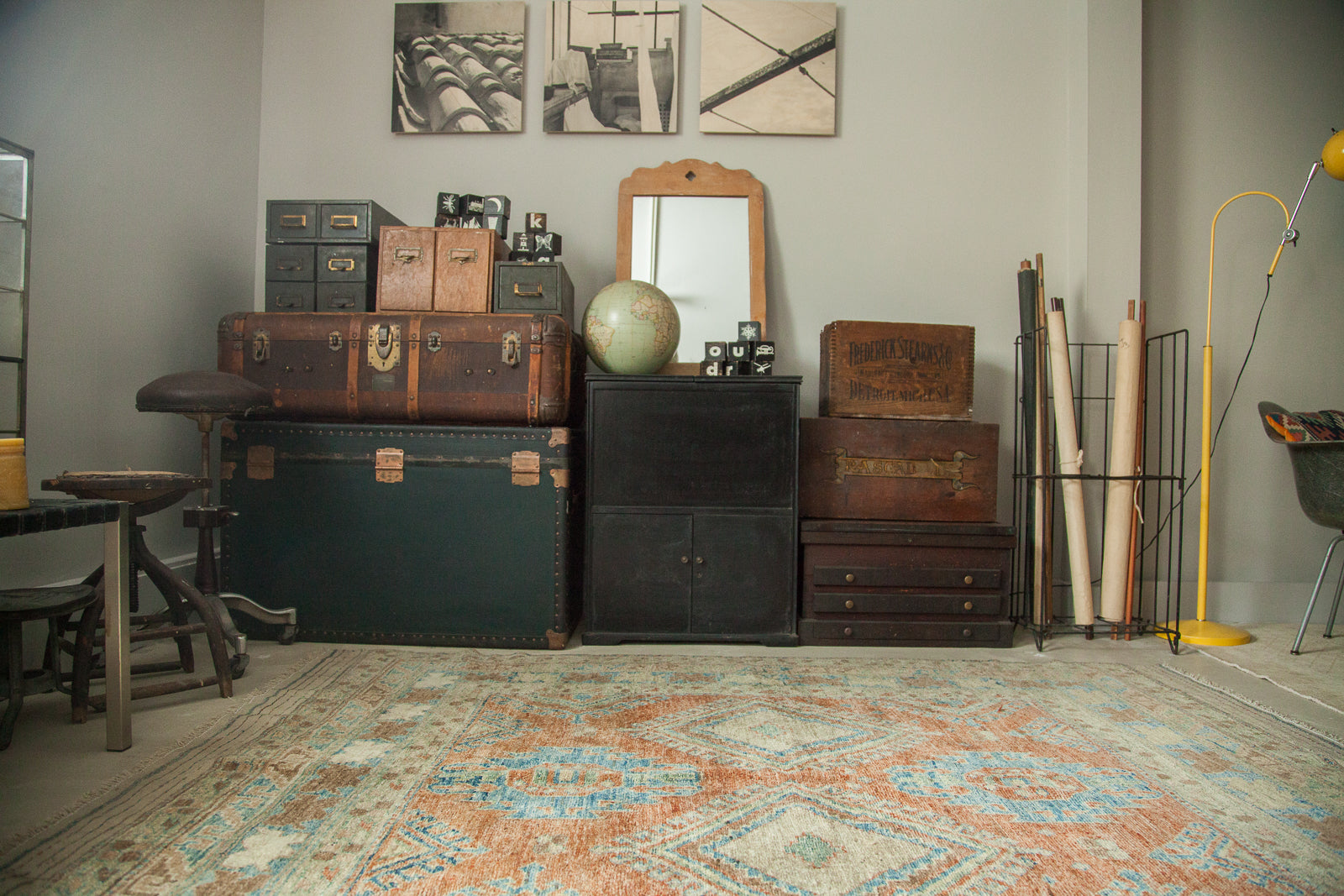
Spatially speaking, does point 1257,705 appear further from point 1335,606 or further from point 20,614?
point 20,614

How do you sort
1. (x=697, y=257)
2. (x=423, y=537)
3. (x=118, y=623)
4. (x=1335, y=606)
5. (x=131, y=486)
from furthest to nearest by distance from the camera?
1. (x=697, y=257)
2. (x=1335, y=606)
3. (x=423, y=537)
4. (x=131, y=486)
5. (x=118, y=623)

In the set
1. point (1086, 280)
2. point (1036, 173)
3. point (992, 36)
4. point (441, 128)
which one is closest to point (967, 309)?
point (1086, 280)

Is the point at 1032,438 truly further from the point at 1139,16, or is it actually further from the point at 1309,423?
the point at 1139,16

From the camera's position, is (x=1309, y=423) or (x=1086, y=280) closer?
(x=1309, y=423)

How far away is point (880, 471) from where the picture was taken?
3.04 metres

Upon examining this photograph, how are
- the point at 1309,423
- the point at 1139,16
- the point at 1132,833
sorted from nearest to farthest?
the point at 1132,833 < the point at 1309,423 < the point at 1139,16

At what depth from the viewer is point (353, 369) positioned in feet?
9.23

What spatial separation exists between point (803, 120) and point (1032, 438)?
183cm

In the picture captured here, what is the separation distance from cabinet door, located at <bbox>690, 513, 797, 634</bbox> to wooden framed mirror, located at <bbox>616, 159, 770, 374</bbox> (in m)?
0.99

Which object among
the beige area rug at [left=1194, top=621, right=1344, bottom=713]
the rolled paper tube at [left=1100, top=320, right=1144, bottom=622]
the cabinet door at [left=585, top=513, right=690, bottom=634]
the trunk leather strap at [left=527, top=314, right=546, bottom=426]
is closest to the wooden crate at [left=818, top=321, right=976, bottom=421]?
the rolled paper tube at [left=1100, top=320, right=1144, bottom=622]

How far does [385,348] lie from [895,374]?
208cm

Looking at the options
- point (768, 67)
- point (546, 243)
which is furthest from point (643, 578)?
point (768, 67)

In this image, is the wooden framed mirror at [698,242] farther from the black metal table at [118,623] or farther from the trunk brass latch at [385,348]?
the black metal table at [118,623]

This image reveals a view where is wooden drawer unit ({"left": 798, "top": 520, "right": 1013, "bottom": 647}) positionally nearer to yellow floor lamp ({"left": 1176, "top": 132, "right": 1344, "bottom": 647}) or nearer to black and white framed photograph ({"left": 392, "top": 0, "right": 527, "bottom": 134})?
yellow floor lamp ({"left": 1176, "top": 132, "right": 1344, "bottom": 647})
